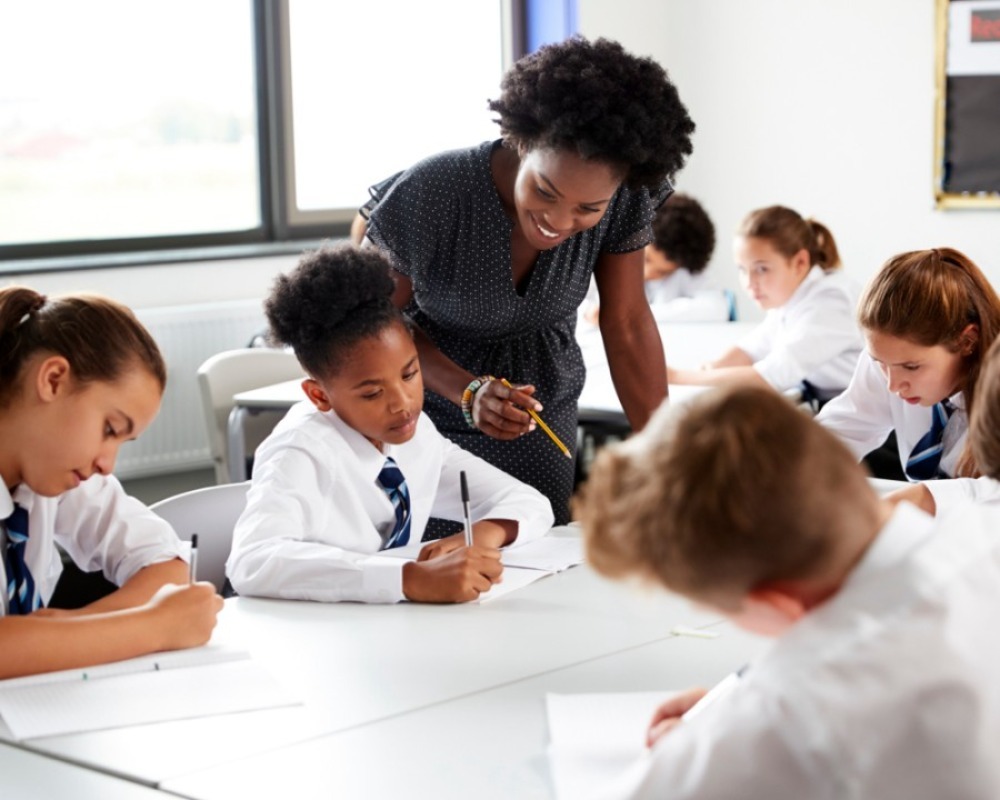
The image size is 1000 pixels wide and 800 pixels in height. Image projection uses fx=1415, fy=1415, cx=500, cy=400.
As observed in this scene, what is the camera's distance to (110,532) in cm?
193

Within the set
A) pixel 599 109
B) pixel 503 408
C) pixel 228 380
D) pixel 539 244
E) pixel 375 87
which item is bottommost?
pixel 228 380

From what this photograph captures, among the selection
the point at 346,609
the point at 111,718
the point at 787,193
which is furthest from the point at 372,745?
the point at 787,193

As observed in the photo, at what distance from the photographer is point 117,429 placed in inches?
68.0

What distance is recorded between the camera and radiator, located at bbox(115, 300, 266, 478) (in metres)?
4.87

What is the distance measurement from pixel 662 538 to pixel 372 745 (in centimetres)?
61

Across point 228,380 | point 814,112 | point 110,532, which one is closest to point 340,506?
point 110,532

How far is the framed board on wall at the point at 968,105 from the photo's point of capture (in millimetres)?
5305

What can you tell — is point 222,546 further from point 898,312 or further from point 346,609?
point 898,312

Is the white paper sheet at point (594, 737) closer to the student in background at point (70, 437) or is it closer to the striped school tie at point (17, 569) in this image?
the student in background at point (70, 437)

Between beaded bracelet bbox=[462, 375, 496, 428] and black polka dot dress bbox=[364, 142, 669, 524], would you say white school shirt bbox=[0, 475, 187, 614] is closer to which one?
beaded bracelet bbox=[462, 375, 496, 428]

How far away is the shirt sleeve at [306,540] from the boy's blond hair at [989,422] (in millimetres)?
876

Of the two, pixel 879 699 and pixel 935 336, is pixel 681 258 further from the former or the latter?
pixel 879 699

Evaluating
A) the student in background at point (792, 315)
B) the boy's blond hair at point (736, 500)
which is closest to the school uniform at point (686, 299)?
the student in background at point (792, 315)

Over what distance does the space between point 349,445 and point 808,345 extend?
2089mm
